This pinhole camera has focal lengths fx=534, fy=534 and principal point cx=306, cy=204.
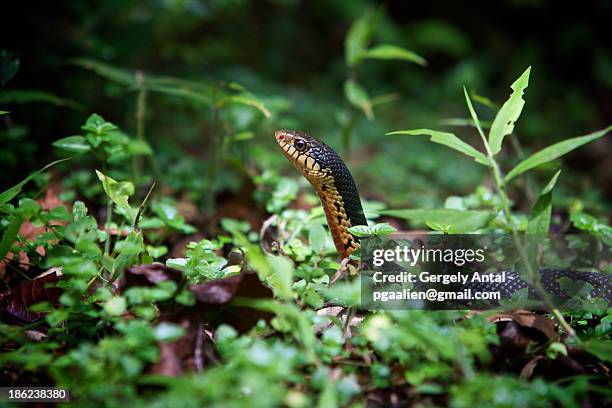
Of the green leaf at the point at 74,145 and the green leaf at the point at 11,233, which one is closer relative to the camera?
the green leaf at the point at 11,233

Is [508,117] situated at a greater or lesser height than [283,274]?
greater

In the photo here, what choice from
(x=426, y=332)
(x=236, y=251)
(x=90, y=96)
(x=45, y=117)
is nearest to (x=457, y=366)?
(x=426, y=332)

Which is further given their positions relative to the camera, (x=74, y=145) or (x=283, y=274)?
(x=74, y=145)

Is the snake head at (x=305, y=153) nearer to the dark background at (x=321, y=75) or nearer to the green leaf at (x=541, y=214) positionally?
the dark background at (x=321, y=75)

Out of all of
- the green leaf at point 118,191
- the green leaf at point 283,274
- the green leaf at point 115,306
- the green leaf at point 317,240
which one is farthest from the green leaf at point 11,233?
the green leaf at point 317,240

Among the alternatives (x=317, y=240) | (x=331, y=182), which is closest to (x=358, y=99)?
(x=331, y=182)

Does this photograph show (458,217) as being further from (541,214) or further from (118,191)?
(118,191)

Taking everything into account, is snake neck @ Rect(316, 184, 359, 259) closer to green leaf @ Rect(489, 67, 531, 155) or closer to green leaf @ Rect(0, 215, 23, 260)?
green leaf @ Rect(489, 67, 531, 155)

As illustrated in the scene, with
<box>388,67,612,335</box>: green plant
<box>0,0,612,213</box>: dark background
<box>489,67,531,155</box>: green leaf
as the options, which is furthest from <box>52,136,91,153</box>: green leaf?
<box>489,67,531,155</box>: green leaf
